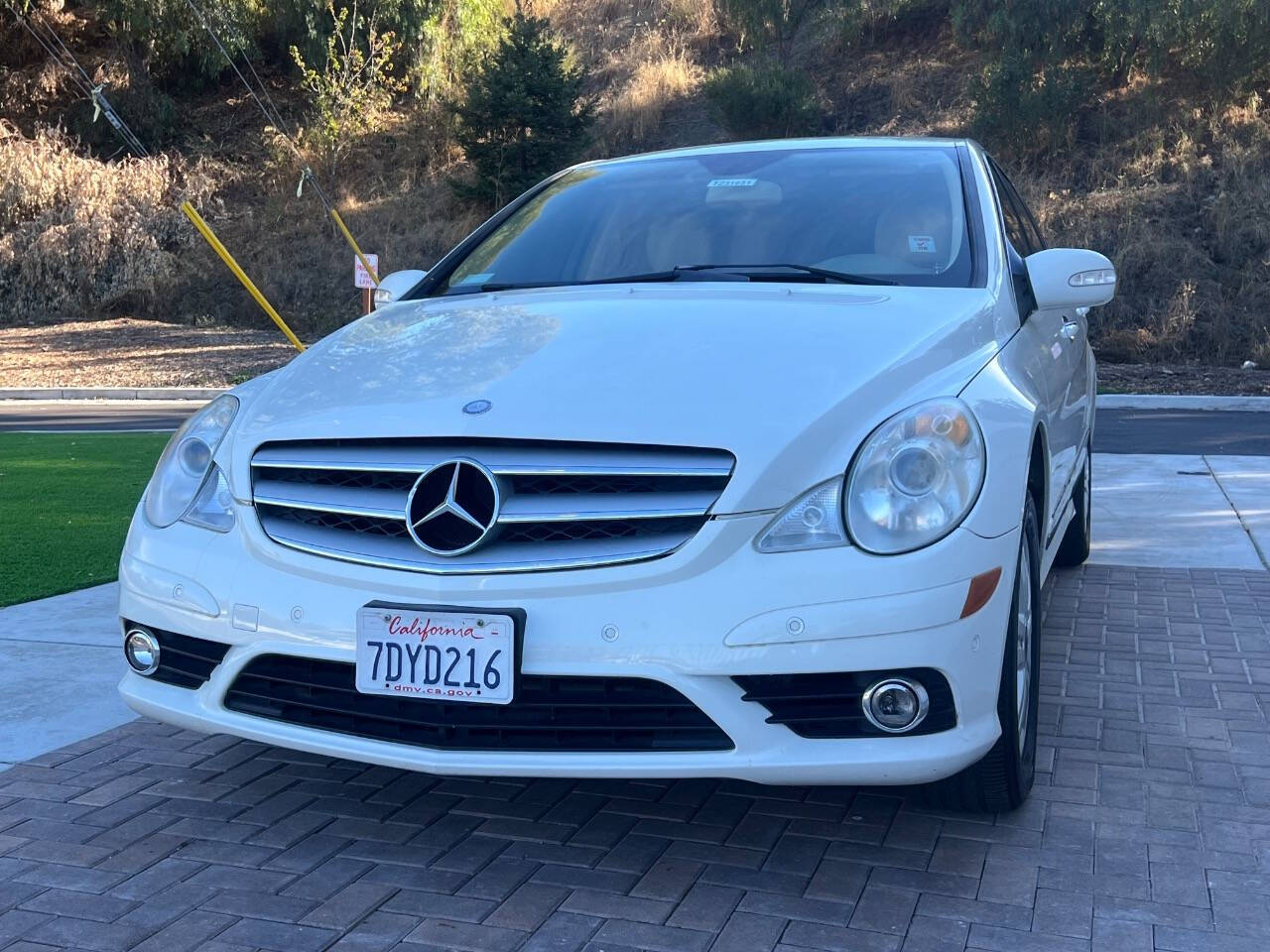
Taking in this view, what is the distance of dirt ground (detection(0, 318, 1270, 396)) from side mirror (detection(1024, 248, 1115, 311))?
1187cm

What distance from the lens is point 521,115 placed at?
23969mm

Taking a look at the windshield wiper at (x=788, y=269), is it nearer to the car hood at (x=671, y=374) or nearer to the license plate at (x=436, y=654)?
the car hood at (x=671, y=374)


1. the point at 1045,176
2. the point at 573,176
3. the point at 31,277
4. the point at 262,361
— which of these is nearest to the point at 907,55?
the point at 1045,176

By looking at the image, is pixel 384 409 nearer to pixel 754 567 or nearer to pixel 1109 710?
pixel 754 567

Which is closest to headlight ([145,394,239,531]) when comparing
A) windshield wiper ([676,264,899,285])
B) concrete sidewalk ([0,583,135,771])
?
concrete sidewalk ([0,583,135,771])

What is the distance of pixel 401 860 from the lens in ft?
10.1

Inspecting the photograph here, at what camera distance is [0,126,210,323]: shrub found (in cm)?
2492

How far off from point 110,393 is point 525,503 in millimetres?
16474

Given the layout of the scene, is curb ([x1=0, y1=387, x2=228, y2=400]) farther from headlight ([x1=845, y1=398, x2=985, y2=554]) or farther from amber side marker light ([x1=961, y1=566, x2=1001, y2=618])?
A: amber side marker light ([x1=961, y1=566, x2=1001, y2=618])

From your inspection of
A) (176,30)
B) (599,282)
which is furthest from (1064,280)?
(176,30)

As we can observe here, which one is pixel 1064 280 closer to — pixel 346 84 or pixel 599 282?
pixel 599 282

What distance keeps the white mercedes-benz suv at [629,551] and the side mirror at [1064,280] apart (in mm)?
359

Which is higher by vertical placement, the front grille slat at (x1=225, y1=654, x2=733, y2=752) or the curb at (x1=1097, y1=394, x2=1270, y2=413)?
the front grille slat at (x1=225, y1=654, x2=733, y2=752)

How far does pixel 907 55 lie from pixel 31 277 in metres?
18.1
